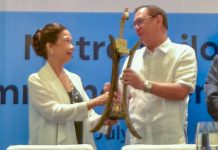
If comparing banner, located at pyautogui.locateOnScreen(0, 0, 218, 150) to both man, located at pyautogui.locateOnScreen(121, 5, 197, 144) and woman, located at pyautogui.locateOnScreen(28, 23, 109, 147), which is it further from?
man, located at pyautogui.locateOnScreen(121, 5, 197, 144)

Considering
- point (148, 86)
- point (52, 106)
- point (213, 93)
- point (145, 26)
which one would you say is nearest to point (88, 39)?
point (145, 26)

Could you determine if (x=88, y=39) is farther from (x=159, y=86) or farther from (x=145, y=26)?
(x=159, y=86)

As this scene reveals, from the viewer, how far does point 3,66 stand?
3.23m

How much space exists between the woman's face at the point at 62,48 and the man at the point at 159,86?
16.4 inches

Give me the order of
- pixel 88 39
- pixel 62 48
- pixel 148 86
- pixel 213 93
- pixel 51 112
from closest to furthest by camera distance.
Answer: pixel 213 93 → pixel 148 86 → pixel 51 112 → pixel 62 48 → pixel 88 39

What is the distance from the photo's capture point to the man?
8.27 feet

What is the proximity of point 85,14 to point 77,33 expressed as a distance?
0.14 metres

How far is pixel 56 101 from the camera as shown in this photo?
2.69 meters

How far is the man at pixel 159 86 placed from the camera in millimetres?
2520

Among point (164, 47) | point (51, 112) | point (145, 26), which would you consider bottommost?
point (51, 112)

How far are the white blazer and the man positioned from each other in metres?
0.32

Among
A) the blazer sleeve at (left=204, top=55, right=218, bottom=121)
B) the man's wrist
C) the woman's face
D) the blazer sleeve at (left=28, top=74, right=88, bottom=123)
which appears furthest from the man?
the woman's face

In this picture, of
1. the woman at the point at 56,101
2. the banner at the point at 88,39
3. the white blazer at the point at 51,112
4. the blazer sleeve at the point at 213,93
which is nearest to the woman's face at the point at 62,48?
the woman at the point at 56,101

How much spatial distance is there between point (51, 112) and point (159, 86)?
0.62m
